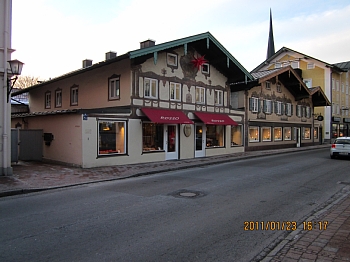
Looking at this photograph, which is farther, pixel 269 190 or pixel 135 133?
pixel 135 133

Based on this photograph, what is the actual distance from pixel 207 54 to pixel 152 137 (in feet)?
23.6

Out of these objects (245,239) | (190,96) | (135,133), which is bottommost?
(245,239)

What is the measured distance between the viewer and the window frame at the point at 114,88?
16.3m

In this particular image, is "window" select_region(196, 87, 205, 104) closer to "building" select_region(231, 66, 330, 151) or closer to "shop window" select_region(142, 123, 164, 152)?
"shop window" select_region(142, 123, 164, 152)

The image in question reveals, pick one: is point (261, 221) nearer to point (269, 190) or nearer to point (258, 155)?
point (269, 190)

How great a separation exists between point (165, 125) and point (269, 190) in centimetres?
914

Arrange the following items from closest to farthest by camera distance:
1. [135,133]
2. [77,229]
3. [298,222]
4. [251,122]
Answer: [77,229] < [298,222] < [135,133] < [251,122]

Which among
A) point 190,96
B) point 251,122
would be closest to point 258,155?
point 251,122

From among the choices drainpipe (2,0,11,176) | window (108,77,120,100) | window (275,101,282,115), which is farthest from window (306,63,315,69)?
drainpipe (2,0,11,176)

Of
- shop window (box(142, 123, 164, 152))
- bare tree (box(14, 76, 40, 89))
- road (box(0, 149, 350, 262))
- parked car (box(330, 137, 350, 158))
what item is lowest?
road (box(0, 149, 350, 262))

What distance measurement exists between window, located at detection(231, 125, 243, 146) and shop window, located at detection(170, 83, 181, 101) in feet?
20.7

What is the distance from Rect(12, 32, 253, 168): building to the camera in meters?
14.3

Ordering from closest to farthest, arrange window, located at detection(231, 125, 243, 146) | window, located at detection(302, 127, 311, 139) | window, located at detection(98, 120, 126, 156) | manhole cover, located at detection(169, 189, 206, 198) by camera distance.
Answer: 1. manhole cover, located at detection(169, 189, 206, 198)
2. window, located at detection(98, 120, 126, 156)
3. window, located at detection(231, 125, 243, 146)
4. window, located at detection(302, 127, 311, 139)

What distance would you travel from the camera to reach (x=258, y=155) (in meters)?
20.8
